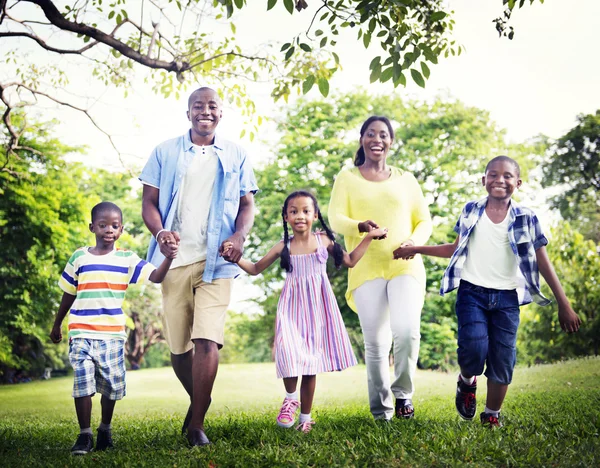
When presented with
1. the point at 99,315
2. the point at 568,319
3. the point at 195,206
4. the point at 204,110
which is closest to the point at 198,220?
the point at 195,206

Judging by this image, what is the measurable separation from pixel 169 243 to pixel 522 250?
2.63 meters

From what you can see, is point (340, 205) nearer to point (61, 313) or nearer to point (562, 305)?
point (562, 305)

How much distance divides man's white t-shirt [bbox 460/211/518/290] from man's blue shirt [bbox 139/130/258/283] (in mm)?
1799

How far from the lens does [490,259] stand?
5.27m

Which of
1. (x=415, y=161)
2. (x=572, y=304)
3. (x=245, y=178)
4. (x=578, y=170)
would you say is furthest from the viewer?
(x=578, y=170)

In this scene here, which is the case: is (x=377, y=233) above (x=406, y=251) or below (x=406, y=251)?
above

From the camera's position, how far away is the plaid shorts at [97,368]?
17.0 feet

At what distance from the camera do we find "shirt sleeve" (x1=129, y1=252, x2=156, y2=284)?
5289 mm

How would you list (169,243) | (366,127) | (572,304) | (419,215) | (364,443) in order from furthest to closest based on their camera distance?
(572,304), (419,215), (366,127), (169,243), (364,443)

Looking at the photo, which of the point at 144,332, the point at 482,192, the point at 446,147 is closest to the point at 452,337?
the point at 482,192

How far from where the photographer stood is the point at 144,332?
36031mm

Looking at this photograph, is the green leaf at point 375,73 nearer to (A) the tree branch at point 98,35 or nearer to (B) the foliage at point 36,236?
(A) the tree branch at point 98,35

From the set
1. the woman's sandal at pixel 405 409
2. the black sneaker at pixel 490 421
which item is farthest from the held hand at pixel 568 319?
the woman's sandal at pixel 405 409

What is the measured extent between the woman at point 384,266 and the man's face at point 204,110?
121 cm
